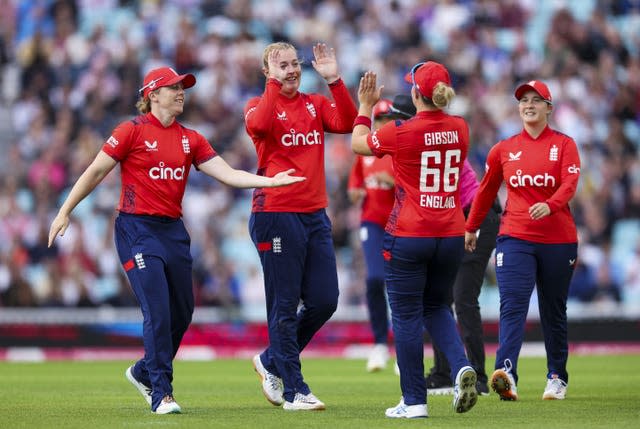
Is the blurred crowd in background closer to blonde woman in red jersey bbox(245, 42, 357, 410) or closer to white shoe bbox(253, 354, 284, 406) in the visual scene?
white shoe bbox(253, 354, 284, 406)

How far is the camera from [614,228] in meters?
22.5

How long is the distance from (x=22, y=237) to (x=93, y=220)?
126cm

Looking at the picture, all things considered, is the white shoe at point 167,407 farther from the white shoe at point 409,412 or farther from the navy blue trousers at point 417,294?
the navy blue trousers at point 417,294

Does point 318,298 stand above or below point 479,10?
below

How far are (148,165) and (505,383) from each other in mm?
3517

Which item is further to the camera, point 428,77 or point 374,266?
point 374,266

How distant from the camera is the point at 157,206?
33.3ft

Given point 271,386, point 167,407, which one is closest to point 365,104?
point 271,386

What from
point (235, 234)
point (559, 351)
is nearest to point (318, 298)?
point (559, 351)

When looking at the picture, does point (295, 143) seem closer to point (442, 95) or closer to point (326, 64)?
point (326, 64)

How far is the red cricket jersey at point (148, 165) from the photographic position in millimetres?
10125

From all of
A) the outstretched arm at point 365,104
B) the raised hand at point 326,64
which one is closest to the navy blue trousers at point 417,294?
the outstretched arm at point 365,104

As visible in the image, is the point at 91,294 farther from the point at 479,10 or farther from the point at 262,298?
the point at 479,10

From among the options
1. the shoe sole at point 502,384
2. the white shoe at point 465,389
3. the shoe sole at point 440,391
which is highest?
→ the white shoe at point 465,389
